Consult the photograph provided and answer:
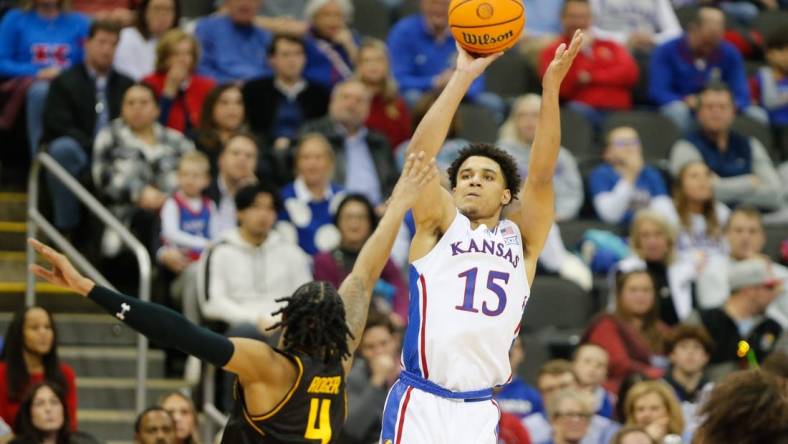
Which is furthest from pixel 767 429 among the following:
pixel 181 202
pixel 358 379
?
pixel 181 202

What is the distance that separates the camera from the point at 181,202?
37.0ft

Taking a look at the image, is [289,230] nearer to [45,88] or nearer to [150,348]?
[150,348]

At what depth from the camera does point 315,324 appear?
697cm

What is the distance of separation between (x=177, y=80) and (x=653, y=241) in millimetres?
3836

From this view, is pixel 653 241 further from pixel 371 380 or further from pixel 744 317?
pixel 371 380

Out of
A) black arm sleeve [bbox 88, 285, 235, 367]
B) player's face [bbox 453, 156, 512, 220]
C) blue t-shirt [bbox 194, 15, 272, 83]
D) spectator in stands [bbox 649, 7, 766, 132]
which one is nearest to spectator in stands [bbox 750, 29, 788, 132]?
spectator in stands [bbox 649, 7, 766, 132]

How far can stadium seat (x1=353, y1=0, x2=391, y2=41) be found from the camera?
1478 centimetres

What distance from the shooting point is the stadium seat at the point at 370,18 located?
48.5ft

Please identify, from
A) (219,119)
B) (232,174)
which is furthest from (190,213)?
(219,119)

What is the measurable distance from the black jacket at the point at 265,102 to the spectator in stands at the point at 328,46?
47cm

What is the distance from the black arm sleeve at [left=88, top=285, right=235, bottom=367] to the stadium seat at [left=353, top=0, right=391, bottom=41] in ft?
28.2

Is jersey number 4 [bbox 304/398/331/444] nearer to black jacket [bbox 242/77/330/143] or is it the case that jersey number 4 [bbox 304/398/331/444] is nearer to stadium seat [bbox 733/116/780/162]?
black jacket [bbox 242/77/330/143]

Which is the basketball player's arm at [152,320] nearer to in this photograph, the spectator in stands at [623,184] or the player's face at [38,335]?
the player's face at [38,335]

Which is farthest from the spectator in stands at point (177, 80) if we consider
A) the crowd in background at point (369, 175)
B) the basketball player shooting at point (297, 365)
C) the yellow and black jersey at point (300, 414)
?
the yellow and black jersey at point (300, 414)
